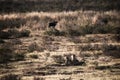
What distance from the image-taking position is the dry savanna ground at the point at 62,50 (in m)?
9.66

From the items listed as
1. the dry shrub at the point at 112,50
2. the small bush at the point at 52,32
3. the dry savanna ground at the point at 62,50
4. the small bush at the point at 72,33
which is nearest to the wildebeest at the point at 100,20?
the dry savanna ground at the point at 62,50

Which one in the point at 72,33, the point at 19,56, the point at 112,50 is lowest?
the point at 112,50

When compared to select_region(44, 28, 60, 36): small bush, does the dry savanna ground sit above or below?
below

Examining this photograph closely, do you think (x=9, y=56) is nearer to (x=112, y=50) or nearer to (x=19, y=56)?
(x=19, y=56)

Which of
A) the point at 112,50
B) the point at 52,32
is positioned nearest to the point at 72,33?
the point at 52,32

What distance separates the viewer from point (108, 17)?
21.7 metres

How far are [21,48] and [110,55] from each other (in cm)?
404

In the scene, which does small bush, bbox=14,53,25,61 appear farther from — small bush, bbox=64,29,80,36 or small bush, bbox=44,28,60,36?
small bush, bbox=64,29,80,36

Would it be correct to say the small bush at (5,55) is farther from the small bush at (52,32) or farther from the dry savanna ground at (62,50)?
the small bush at (52,32)

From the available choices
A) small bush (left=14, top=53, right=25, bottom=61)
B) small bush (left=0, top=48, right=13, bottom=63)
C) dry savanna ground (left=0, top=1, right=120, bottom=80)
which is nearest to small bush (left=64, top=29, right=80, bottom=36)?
dry savanna ground (left=0, top=1, right=120, bottom=80)

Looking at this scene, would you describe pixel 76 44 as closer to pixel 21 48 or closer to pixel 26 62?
pixel 21 48

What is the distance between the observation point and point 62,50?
42.4 feet

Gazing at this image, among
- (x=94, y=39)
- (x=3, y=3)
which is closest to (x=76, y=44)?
(x=94, y=39)

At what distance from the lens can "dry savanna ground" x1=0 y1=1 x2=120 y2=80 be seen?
966 centimetres
